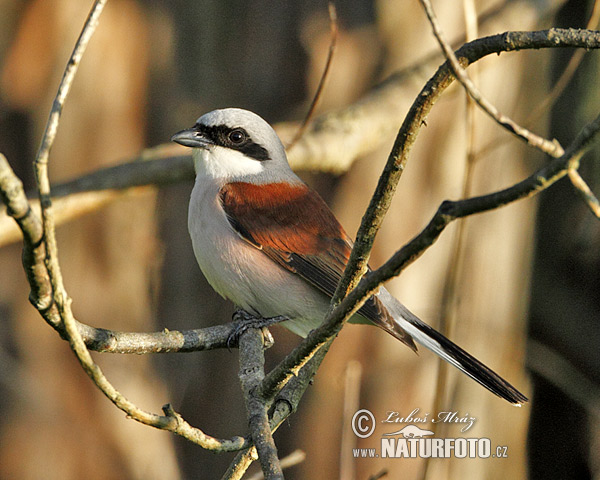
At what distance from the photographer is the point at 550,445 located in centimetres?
724

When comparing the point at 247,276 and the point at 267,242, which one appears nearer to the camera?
the point at 247,276

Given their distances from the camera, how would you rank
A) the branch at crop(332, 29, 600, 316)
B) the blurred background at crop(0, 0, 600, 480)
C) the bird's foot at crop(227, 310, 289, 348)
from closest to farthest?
the branch at crop(332, 29, 600, 316), the bird's foot at crop(227, 310, 289, 348), the blurred background at crop(0, 0, 600, 480)

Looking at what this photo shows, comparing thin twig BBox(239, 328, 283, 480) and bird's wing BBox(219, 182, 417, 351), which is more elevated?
bird's wing BBox(219, 182, 417, 351)

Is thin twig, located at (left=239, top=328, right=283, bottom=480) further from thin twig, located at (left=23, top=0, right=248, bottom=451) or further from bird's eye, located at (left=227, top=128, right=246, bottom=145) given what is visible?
bird's eye, located at (left=227, top=128, right=246, bottom=145)

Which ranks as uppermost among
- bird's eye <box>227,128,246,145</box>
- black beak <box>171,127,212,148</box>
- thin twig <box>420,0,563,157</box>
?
bird's eye <box>227,128,246,145</box>

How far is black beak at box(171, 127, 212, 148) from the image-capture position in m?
3.68

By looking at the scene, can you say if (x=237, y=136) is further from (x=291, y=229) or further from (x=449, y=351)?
(x=449, y=351)

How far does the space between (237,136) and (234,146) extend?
6cm

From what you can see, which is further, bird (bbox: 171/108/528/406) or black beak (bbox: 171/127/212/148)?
black beak (bbox: 171/127/212/148)

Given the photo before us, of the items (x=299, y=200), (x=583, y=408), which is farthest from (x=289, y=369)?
(x=583, y=408)

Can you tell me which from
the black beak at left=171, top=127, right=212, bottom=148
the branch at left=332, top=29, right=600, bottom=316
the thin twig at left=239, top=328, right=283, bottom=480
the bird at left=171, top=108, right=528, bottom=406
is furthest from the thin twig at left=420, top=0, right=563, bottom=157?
the black beak at left=171, top=127, right=212, bottom=148

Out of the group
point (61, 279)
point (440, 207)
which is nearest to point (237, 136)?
point (61, 279)

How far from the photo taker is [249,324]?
3234 mm

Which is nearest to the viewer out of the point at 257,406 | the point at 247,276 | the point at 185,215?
the point at 257,406
